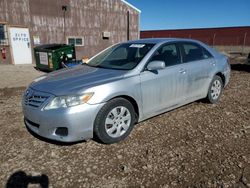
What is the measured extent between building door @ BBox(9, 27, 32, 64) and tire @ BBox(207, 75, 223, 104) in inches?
467

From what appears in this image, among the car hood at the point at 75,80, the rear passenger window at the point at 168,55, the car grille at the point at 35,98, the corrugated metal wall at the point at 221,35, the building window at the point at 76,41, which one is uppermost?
the corrugated metal wall at the point at 221,35

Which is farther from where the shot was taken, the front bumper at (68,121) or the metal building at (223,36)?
the metal building at (223,36)

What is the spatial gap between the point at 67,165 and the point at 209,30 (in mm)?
35557

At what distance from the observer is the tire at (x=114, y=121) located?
3.37 m

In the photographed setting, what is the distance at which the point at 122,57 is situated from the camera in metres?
4.44

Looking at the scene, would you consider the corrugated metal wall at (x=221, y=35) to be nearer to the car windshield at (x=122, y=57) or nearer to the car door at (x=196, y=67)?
the car door at (x=196, y=67)

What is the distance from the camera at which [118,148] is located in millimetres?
3516

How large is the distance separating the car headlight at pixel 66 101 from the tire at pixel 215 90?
3.19 m

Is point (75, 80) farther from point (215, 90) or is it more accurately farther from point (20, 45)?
point (20, 45)

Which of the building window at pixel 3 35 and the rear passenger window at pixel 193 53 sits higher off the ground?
the building window at pixel 3 35

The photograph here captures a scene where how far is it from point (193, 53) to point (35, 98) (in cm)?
324

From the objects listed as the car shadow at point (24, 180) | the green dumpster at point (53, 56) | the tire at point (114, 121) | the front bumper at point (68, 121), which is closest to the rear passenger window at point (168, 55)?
the tire at point (114, 121)

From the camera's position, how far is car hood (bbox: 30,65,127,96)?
128 inches

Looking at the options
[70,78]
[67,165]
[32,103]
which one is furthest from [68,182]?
[70,78]
